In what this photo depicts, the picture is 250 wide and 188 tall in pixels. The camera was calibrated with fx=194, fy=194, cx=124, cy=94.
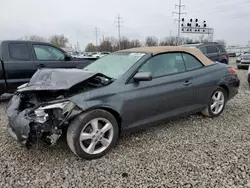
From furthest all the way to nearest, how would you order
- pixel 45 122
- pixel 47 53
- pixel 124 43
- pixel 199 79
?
1. pixel 124 43
2. pixel 47 53
3. pixel 199 79
4. pixel 45 122

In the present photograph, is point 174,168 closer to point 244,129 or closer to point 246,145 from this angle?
point 246,145

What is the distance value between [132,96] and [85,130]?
0.80m

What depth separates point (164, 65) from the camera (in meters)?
3.29

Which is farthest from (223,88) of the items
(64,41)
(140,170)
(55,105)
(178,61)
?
(64,41)

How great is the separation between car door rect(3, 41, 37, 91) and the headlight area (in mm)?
3116

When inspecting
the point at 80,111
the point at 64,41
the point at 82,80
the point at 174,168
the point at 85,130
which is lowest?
the point at 174,168

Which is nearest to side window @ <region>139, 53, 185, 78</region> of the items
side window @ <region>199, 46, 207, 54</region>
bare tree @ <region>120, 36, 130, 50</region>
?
side window @ <region>199, 46, 207, 54</region>

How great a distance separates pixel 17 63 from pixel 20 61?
0.09 meters

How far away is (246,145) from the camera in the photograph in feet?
9.50

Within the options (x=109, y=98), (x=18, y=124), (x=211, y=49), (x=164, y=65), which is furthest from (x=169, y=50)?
(x=211, y=49)

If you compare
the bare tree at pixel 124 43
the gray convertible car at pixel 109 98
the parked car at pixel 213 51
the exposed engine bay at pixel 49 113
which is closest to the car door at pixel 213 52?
the parked car at pixel 213 51

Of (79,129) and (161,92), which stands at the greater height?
(161,92)

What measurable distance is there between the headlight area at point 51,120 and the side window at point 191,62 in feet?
7.20

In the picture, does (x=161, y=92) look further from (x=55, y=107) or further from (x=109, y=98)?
(x=55, y=107)
